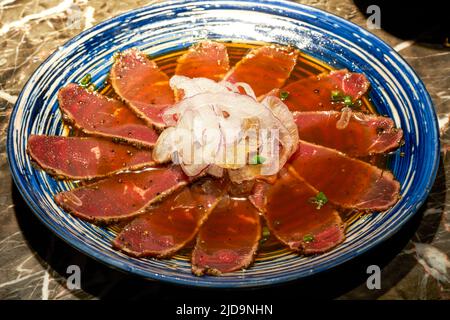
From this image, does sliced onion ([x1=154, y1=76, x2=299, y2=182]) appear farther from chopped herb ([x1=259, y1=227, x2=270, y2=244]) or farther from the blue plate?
the blue plate

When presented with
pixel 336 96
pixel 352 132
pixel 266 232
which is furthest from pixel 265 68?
pixel 266 232

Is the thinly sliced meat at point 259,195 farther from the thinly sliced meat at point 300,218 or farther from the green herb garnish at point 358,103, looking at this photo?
the green herb garnish at point 358,103

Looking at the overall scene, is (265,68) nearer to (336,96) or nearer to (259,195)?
(336,96)

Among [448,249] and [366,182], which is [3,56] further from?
[448,249]

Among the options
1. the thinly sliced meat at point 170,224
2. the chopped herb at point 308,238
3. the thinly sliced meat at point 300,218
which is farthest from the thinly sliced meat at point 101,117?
the chopped herb at point 308,238

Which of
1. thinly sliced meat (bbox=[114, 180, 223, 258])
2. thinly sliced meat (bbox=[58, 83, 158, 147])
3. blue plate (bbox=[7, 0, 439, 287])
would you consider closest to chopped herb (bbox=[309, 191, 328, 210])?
blue plate (bbox=[7, 0, 439, 287])

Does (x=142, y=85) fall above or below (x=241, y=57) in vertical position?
below

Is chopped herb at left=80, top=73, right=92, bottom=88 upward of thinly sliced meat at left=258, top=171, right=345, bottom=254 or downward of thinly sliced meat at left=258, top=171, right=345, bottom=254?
upward
